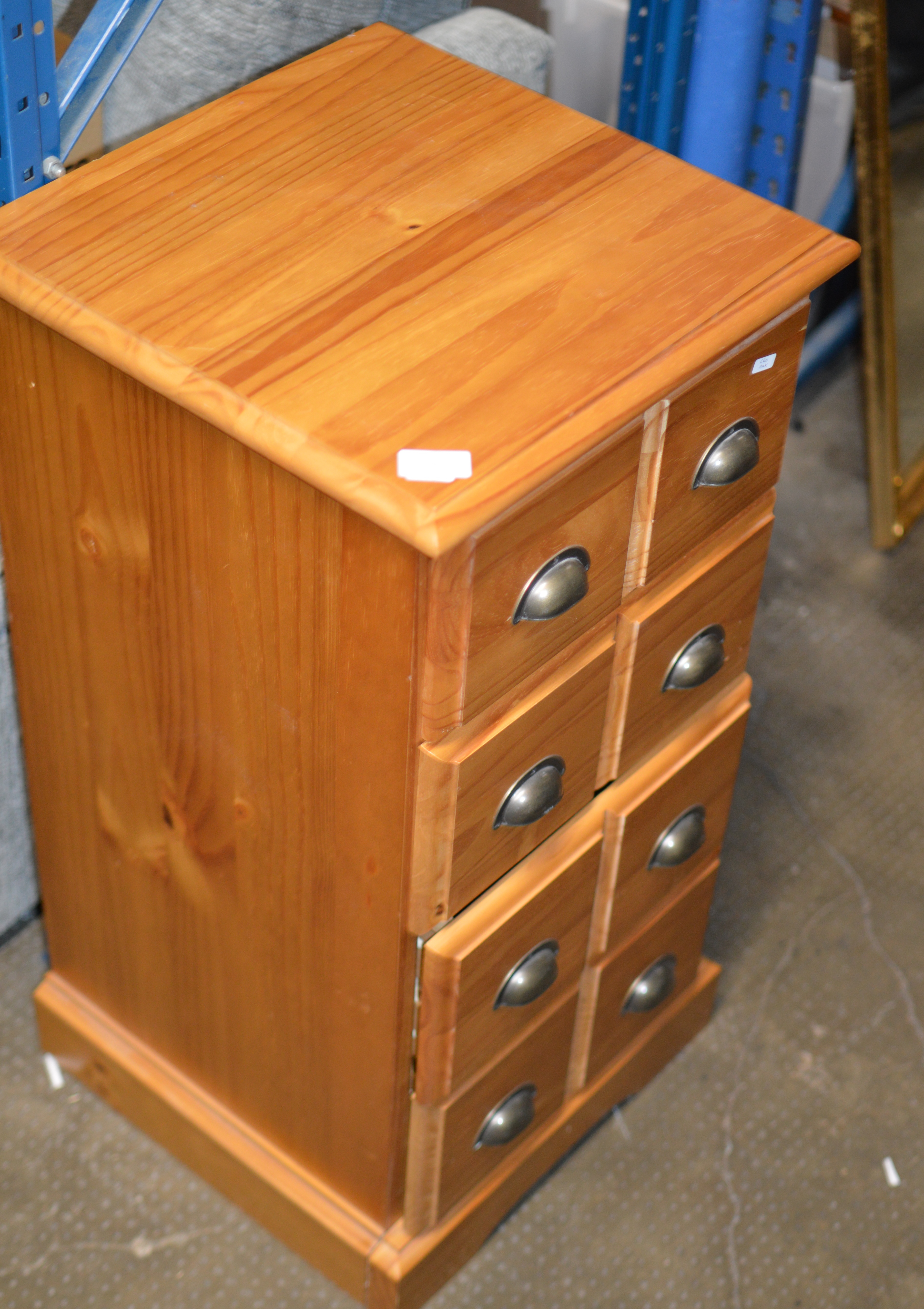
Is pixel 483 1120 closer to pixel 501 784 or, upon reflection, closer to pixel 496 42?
pixel 501 784

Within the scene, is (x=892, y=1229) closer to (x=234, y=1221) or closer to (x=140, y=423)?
(x=234, y=1221)

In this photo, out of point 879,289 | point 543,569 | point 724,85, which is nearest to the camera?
point 543,569

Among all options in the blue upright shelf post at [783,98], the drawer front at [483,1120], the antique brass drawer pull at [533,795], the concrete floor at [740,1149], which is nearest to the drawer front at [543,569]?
the antique brass drawer pull at [533,795]

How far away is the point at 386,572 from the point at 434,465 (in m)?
0.09

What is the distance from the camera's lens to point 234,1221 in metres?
1.63

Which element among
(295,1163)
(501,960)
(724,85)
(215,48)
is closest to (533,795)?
(501,960)

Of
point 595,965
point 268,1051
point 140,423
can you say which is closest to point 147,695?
point 140,423

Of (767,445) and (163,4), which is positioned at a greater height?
(163,4)

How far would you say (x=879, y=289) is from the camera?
229 centimetres

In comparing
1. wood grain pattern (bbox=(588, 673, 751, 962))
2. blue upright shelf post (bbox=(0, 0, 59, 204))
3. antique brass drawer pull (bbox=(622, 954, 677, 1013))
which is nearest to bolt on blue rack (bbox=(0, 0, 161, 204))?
blue upright shelf post (bbox=(0, 0, 59, 204))

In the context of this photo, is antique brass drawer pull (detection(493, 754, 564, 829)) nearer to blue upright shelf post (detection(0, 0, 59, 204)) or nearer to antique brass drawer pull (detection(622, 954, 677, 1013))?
antique brass drawer pull (detection(622, 954, 677, 1013))

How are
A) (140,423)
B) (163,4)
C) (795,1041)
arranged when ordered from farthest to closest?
(795,1041), (163,4), (140,423)

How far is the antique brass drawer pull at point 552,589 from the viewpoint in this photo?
1.07 metres

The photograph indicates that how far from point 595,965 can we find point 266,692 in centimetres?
51
